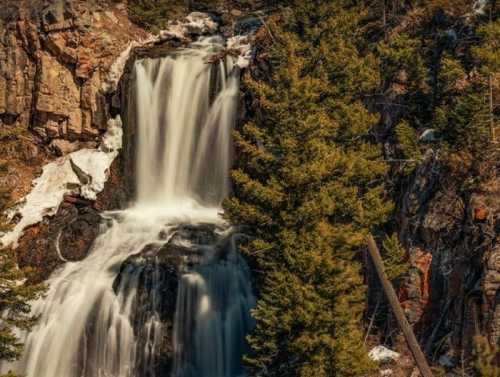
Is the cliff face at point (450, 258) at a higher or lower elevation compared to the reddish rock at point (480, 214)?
lower

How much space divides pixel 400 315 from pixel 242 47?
65.9ft

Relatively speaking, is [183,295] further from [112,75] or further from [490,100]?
[112,75]

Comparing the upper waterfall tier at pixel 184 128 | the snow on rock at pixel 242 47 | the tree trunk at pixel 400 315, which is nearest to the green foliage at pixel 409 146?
the tree trunk at pixel 400 315

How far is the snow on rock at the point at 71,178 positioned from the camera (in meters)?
35.7

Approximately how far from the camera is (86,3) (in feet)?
131

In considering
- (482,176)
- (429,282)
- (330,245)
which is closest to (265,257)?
(330,245)

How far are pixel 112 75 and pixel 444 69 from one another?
19.7 metres

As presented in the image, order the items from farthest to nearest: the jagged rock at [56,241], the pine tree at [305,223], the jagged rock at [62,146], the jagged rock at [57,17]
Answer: the jagged rock at [57,17]
the jagged rock at [62,146]
the jagged rock at [56,241]
the pine tree at [305,223]

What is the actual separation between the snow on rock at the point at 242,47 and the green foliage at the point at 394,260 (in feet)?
50.7

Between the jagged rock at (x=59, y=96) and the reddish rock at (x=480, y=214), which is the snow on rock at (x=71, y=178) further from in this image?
the reddish rock at (x=480, y=214)

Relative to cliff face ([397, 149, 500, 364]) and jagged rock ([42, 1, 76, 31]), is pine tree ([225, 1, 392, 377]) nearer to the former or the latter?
cliff face ([397, 149, 500, 364])

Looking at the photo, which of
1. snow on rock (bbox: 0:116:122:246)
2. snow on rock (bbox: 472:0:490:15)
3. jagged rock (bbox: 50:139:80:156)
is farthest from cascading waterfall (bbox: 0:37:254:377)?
snow on rock (bbox: 472:0:490:15)

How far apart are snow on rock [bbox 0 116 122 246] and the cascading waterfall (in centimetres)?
197

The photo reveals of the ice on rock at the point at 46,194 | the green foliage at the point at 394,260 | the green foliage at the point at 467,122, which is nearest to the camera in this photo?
the green foliage at the point at 467,122
